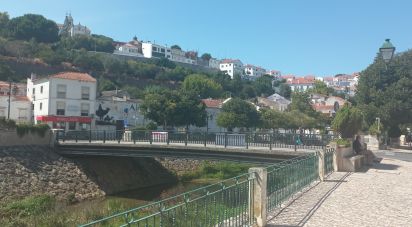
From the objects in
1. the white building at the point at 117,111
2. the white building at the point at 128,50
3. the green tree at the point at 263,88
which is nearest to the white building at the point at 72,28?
the white building at the point at 128,50

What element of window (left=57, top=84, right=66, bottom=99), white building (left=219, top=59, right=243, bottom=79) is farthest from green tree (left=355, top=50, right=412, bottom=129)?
white building (left=219, top=59, right=243, bottom=79)

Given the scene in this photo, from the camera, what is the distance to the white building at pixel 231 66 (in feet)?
582

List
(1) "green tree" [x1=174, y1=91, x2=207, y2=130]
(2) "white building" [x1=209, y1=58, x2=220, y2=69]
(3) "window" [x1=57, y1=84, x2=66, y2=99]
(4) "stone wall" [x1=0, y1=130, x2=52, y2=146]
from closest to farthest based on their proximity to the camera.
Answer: (4) "stone wall" [x1=0, y1=130, x2=52, y2=146] < (3) "window" [x1=57, y1=84, x2=66, y2=99] < (1) "green tree" [x1=174, y1=91, x2=207, y2=130] < (2) "white building" [x1=209, y1=58, x2=220, y2=69]

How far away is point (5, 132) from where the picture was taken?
3219 centimetres

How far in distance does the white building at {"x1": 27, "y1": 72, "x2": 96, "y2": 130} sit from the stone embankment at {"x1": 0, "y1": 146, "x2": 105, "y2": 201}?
20.4 m

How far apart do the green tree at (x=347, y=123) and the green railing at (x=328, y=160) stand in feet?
20.5

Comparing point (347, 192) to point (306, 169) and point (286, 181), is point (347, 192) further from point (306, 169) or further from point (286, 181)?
point (286, 181)

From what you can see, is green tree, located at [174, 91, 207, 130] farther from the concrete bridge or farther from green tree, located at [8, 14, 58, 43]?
green tree, located at [8, 14, 58, 43]

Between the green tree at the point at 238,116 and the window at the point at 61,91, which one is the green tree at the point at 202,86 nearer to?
the green tree at the point at 238,116

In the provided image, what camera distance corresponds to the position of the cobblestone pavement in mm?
10234

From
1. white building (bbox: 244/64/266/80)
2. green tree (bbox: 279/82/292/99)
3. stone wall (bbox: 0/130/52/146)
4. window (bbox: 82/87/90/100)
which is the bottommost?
stone wall (bbox: 0/130/52/146)

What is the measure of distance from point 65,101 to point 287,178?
4574 centimetres

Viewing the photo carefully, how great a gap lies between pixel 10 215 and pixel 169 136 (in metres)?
10.6

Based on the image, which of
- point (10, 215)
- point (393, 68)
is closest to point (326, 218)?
point (10, 215)
